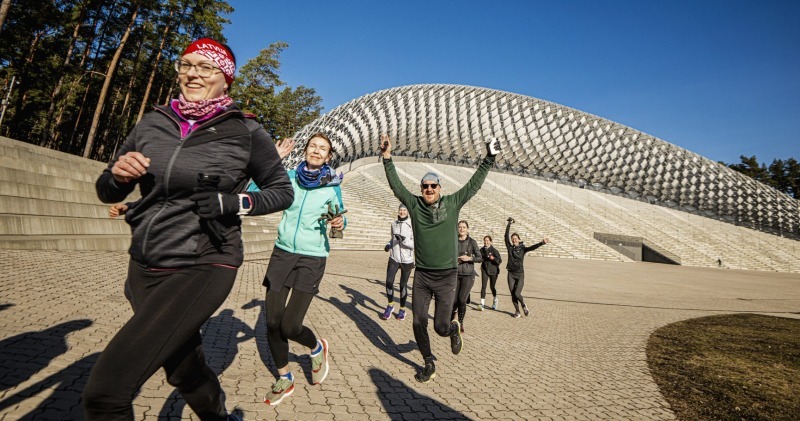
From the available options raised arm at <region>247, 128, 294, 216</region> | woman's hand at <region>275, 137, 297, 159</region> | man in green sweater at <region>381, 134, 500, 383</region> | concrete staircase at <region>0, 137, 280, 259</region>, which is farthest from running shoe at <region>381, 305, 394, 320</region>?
concrete staircase at <region>0, 137, 280, 259</region>

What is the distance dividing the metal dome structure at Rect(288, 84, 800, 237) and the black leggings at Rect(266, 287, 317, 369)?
53935 mm

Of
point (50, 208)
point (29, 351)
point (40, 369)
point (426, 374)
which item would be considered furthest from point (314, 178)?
point (50, 208)

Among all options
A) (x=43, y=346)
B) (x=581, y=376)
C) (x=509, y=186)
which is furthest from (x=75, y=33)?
(x=509, y=186)

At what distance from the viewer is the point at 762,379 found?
445cm

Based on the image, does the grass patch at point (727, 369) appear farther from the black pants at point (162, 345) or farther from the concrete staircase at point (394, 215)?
the concrete staircase at point (394, 215)

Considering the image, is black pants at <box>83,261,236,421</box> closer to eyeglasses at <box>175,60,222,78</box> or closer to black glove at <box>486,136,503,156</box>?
eyeglasses at <box>175,60,222,78</box>

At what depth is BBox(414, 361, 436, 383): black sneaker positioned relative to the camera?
3.70 m

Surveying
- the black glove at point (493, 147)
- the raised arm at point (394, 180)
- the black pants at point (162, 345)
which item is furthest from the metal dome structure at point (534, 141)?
the black pants at point (162, 345)

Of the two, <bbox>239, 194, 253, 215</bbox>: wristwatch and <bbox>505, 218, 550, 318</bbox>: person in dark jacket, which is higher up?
<bbox>239, 194, 253, 215</bbox>: wristwatch

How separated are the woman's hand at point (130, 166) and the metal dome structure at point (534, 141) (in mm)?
55347

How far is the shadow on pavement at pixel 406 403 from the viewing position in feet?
9.68

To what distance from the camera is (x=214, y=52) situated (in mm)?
1821

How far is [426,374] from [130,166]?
10.3ft

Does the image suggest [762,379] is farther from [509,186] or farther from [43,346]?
[509,186]
